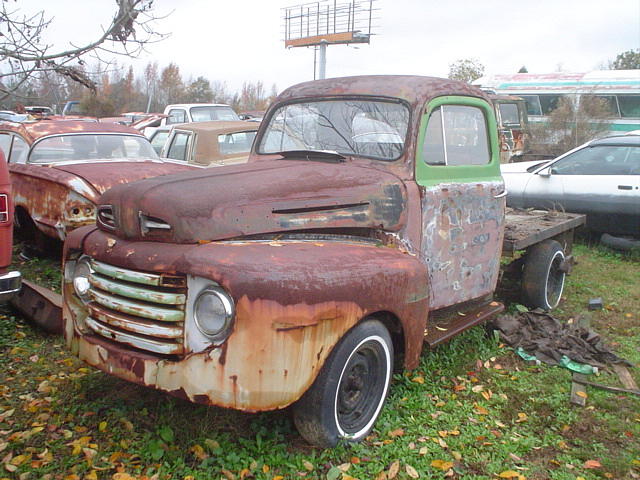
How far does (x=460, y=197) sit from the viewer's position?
14.1 feet

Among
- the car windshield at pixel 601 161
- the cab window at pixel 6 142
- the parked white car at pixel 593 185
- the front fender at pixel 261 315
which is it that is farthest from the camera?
the car windshield at pixel 601 161

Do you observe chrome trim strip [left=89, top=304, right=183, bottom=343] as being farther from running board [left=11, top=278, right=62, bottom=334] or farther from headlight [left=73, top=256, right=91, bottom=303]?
running board [left=11, top=278, right=62, bottom=334]

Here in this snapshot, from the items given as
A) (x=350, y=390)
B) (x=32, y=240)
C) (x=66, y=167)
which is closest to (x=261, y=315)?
(x=350, y=390)

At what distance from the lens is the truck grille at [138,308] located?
9.48 ft

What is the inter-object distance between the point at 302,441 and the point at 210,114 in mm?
14197

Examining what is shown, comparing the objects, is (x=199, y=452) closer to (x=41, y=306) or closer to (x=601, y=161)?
(x=41, y=306)

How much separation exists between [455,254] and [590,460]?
1589 millimetres

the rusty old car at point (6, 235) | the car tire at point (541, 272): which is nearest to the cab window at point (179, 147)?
the rusty old car at point (6, 235)

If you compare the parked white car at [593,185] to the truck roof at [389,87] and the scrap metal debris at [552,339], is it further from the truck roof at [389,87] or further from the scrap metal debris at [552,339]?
the truck roof at [389,87]

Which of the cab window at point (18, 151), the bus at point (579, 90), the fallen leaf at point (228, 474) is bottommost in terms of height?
the fallen leaf at point (228, 474)

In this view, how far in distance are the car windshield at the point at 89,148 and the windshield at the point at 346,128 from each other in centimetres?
343

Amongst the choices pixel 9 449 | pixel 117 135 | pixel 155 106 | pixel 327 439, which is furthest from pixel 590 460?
pixel 155 106

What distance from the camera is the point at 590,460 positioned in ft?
10.9

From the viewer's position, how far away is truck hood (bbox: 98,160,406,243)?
304cm
